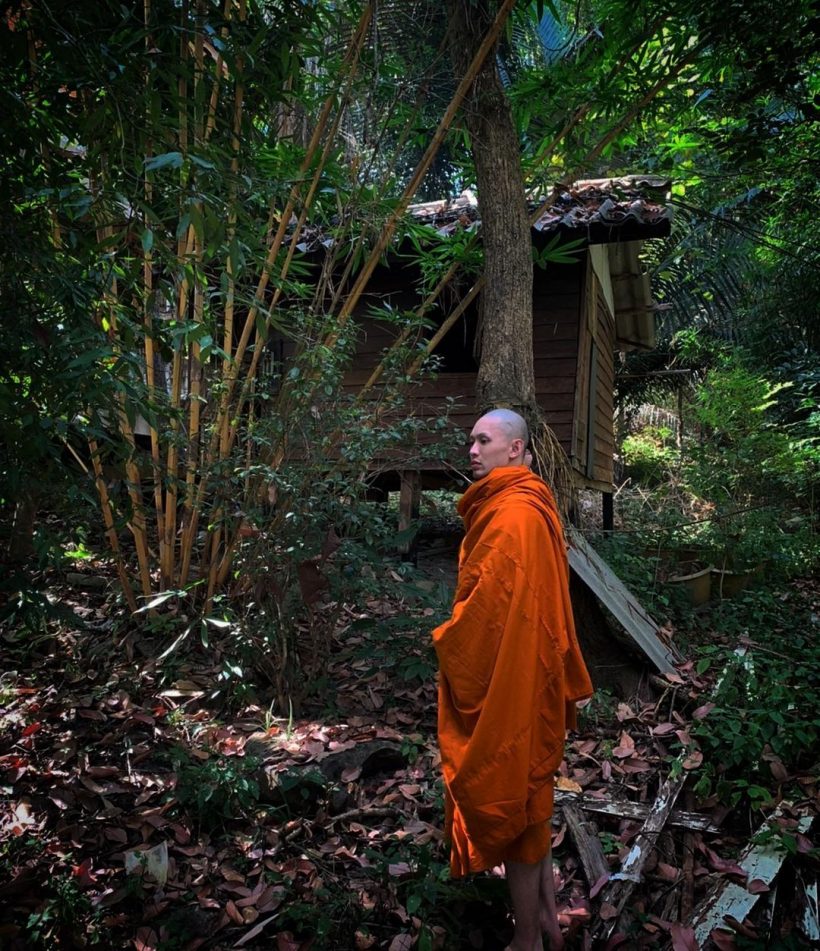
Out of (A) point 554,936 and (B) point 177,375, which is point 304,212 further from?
(A) point 554,936

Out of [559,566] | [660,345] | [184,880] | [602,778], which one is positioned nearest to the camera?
[559,566]

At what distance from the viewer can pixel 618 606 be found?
396cm

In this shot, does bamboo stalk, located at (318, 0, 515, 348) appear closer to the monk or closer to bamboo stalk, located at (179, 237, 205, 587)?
bamboo stalk, located at (179, 237, 205, 587)

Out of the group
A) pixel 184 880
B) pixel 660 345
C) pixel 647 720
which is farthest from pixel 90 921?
pixel 660 345

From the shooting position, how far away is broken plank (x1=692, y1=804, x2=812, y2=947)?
7.21 ft

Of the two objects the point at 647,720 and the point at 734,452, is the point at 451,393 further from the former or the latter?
the point at 734,452

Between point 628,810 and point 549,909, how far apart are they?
0.88m

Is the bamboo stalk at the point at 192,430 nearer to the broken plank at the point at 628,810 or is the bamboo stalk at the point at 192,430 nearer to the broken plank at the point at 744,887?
the broken plank at the point at 628,810

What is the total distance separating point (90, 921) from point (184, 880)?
352 millimetres

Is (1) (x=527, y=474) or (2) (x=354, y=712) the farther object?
(2) (x=354, y=712)

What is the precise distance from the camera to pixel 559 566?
210 cm

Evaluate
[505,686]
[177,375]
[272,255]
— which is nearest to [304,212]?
[272,255]

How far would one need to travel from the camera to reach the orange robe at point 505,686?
1.86m

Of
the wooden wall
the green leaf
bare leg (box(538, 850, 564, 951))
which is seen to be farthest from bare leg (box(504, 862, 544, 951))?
the wooden wall
